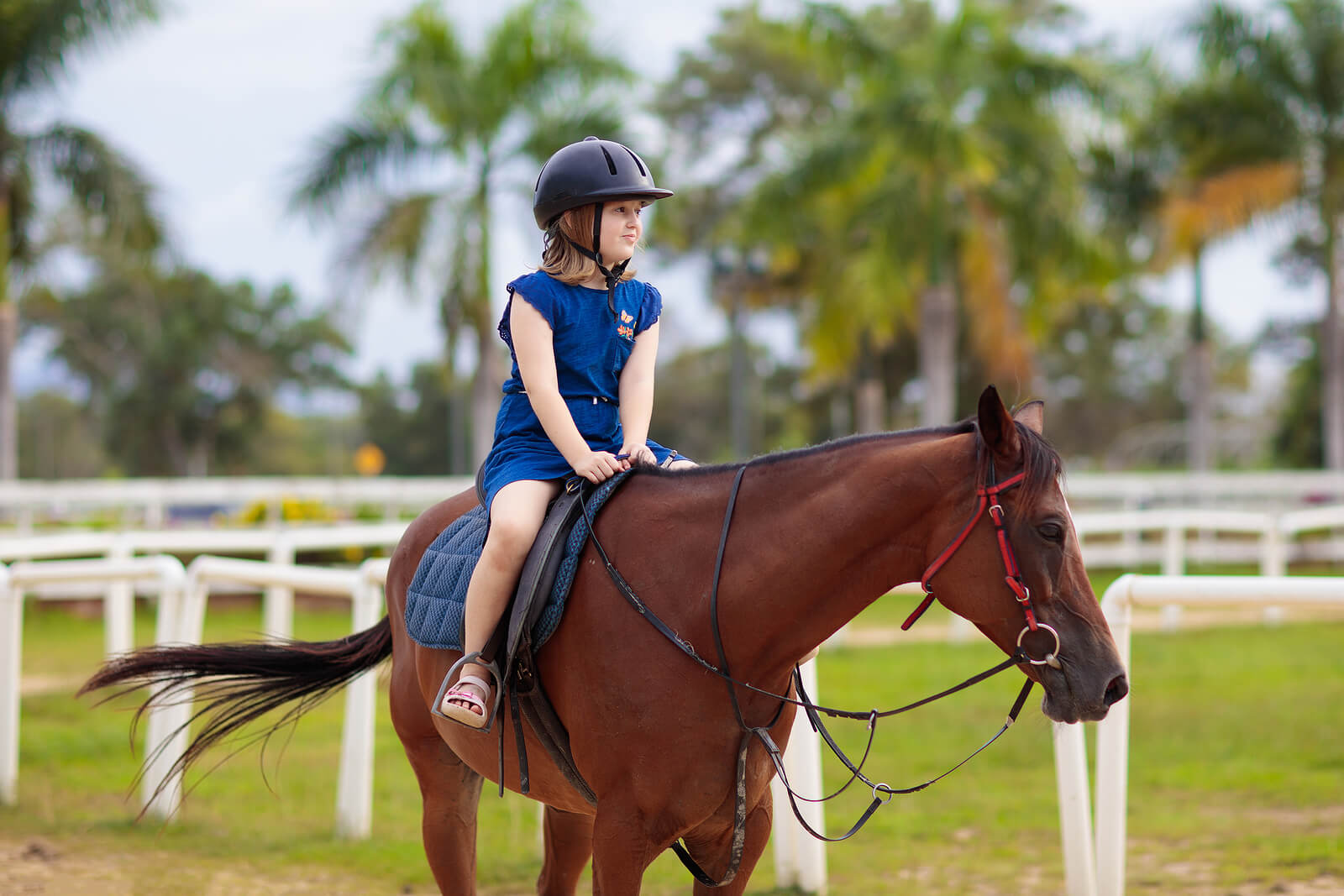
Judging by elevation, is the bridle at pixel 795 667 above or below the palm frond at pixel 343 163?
below

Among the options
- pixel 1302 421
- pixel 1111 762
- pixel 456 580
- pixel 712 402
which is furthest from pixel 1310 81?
pixel 712 402

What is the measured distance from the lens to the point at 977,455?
2.70m

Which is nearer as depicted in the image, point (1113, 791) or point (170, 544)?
point (1113, 791)

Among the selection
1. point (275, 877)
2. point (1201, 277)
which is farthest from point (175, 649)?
point (1201, 277)

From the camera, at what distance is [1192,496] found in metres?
18.8

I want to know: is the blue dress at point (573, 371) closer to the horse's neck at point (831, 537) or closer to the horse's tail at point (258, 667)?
the horse's neck at point (831, 537)

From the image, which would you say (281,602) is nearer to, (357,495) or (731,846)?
(731,846)

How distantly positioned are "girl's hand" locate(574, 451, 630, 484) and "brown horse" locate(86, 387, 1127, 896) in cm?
8

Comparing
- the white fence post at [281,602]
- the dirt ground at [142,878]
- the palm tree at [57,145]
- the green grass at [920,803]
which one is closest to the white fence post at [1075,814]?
the green grass at [920,803]

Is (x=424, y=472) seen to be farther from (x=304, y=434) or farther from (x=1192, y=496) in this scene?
(x=1192, y=496)

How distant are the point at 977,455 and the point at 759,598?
0.62m

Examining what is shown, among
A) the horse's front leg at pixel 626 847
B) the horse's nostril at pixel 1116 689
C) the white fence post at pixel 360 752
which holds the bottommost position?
the white fence post at pixel 360 752

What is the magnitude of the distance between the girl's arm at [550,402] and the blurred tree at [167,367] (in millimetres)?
44147

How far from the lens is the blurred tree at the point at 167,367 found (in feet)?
154
